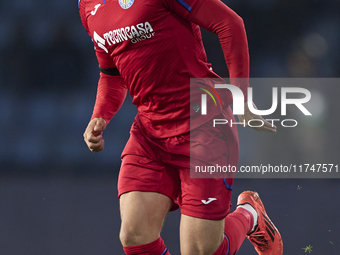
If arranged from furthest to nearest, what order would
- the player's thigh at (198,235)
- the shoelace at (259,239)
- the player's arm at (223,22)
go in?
1. the shoelace at (259,239)
2. the player's thigh at (198,235)
3. the player's arm at (223,22)

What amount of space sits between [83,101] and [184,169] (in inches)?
102

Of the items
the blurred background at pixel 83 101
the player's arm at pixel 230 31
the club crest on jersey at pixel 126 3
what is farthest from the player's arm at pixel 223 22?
the blurred background at pixel 83 101

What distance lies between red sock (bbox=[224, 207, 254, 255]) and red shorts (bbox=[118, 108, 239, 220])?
222mm

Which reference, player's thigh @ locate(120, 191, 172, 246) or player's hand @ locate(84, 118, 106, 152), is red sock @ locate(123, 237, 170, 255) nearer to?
player's thigh @ locate(120, 191, 172, 246)

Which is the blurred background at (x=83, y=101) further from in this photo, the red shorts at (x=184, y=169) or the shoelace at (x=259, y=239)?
the red shorts at (x=184, y=169)

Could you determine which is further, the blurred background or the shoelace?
the blurred background

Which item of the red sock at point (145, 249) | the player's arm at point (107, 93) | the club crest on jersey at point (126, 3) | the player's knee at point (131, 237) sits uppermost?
the club crest on jersey at point (126, 3)

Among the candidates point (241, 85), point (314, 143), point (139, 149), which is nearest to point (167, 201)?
point (139, 149)

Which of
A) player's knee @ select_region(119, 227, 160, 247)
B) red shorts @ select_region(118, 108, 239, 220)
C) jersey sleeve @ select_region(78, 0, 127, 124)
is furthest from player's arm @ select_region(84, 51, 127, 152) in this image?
player's knee @ select_region(119, 227, 160, 247)

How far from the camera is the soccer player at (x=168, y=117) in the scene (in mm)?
1732

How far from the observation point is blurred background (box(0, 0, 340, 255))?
375 cm

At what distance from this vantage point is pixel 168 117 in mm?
1832

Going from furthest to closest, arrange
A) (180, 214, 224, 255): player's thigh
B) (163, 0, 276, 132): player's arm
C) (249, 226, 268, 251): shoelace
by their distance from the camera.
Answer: (249, 226, 268, 251): shoelace → (180, 214, 224, 255): player's thigh → (163, 0, 276, 132): player's arm

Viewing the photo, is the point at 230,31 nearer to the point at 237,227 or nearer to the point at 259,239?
the point at 237,227
